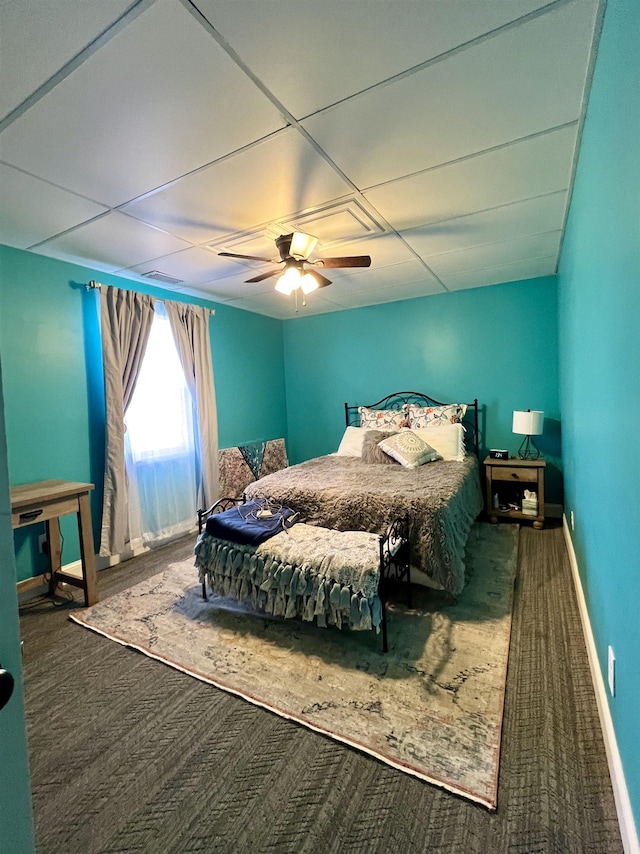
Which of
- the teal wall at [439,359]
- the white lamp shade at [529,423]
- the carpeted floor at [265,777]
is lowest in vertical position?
the carpeted floor at [265,777]

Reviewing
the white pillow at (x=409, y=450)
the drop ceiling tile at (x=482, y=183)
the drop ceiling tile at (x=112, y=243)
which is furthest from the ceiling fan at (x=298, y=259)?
the white pillow at (x=409, y=450)

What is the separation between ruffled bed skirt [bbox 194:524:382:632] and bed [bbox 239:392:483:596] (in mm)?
312

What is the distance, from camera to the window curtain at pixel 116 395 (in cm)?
317

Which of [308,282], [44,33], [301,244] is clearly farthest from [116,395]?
[44,33]

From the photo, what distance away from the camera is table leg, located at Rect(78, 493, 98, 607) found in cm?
260

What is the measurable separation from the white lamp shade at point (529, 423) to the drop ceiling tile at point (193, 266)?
9.35 feet

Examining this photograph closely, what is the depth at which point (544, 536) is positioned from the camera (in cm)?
→ 344

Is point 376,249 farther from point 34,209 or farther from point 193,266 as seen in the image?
point 34,209

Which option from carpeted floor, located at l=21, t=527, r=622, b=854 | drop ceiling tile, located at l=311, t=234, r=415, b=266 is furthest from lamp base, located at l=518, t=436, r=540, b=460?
carpeted floor, located at l=21, t=527, r=622, b=854

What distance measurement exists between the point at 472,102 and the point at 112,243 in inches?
92.7

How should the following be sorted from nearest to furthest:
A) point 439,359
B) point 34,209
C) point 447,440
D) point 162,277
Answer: point 34,209
point 162,277
point 447,440
point 439,359

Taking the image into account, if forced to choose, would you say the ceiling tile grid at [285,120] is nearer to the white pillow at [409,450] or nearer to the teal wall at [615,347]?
the teal wall at [615,347]

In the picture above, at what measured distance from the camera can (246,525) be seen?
2400mm

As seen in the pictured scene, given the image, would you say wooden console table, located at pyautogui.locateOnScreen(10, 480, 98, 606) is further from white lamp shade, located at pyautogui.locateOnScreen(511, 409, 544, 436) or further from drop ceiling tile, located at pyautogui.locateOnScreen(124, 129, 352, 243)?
white lamp shade, located at pyautogui.locateOnScreen(511, 409, 544, 436)
